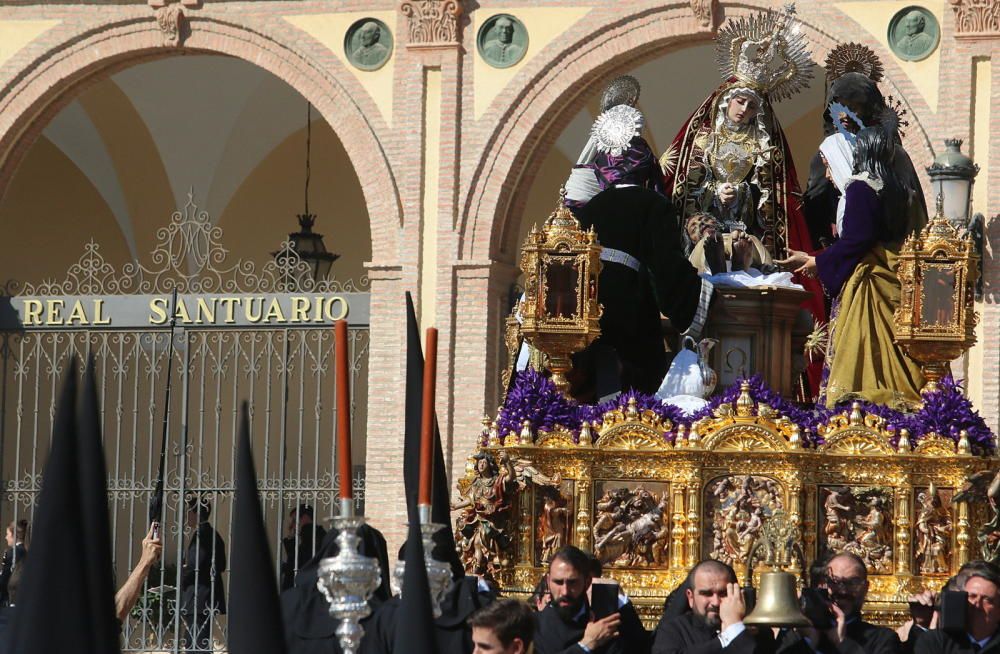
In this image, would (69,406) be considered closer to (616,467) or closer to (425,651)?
(425,651)

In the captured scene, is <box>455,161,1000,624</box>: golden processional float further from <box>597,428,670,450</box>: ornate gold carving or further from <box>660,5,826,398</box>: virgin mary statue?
<box>660,5,826,398</box>: virgin mary statue

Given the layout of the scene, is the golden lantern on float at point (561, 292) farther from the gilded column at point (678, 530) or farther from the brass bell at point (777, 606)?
the brass bell at point (777, 606)

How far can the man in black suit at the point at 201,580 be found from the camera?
623 inches

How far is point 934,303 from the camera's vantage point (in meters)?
9.05

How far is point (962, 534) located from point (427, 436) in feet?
12.0

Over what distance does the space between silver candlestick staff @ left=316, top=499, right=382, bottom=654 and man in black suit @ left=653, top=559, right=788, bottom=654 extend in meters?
1.31

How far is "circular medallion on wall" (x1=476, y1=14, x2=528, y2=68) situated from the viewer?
54.4ft

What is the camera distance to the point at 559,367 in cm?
914

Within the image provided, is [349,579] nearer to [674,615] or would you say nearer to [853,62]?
[674,615]

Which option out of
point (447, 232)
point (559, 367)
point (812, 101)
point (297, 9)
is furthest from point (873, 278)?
point (812, 101)

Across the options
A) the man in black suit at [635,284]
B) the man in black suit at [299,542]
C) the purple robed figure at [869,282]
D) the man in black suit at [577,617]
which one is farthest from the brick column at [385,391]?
the man in black suit at [577,617]

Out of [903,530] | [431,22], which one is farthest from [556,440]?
[431,22]

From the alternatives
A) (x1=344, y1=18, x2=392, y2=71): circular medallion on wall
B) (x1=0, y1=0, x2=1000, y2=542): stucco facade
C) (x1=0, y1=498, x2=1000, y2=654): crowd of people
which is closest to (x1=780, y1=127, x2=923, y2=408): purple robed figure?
(x1=0, y1=498, x2=1000, y2=654): crowd of people

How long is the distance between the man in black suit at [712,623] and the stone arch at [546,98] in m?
9.28
